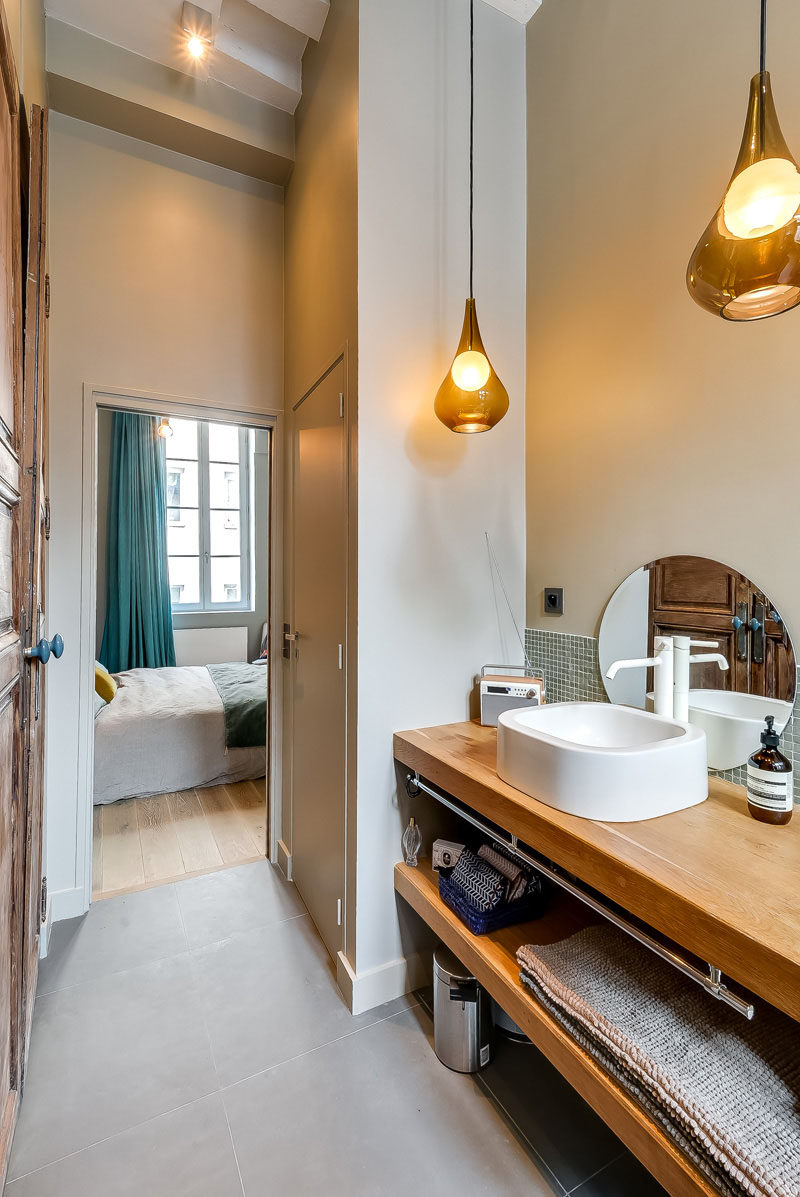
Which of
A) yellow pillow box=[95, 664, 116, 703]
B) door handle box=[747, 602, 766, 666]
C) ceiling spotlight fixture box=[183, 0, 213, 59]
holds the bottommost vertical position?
yellow pillow box=[95, 664, 116, 703]

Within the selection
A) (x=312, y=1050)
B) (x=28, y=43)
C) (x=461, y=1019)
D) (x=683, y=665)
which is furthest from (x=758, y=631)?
(x=28, y=43)

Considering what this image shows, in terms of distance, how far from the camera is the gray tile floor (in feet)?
3.78

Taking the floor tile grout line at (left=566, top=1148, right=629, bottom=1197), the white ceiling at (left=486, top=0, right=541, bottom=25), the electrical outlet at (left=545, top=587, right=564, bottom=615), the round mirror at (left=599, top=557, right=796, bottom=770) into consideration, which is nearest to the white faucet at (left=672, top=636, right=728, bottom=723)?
the round mirror at (left=599, top=557, right=796, bottom=770)

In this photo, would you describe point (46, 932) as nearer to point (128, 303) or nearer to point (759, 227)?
point (128, 303)

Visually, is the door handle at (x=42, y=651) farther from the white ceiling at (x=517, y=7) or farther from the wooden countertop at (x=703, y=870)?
the white ceiling at (x=517, y=7)

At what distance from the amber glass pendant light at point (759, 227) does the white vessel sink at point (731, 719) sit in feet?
2.62

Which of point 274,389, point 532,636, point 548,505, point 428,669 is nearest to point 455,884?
point 428,669

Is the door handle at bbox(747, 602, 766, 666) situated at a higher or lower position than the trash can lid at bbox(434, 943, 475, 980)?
higher

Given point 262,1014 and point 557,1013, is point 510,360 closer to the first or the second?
point 557,1013

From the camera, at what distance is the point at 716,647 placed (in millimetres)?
1302

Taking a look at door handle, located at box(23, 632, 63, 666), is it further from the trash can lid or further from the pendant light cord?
the pendant light cord

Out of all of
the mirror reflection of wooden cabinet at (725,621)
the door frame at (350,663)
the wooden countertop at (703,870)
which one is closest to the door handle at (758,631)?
the mirror reflection of wooden cabinet at (725,621)

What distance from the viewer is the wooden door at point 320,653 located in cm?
170

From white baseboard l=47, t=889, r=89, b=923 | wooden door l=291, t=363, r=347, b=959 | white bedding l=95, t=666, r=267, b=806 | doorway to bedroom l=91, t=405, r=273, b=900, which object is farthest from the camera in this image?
white bedding l=95, t=666, r=267, b=806
